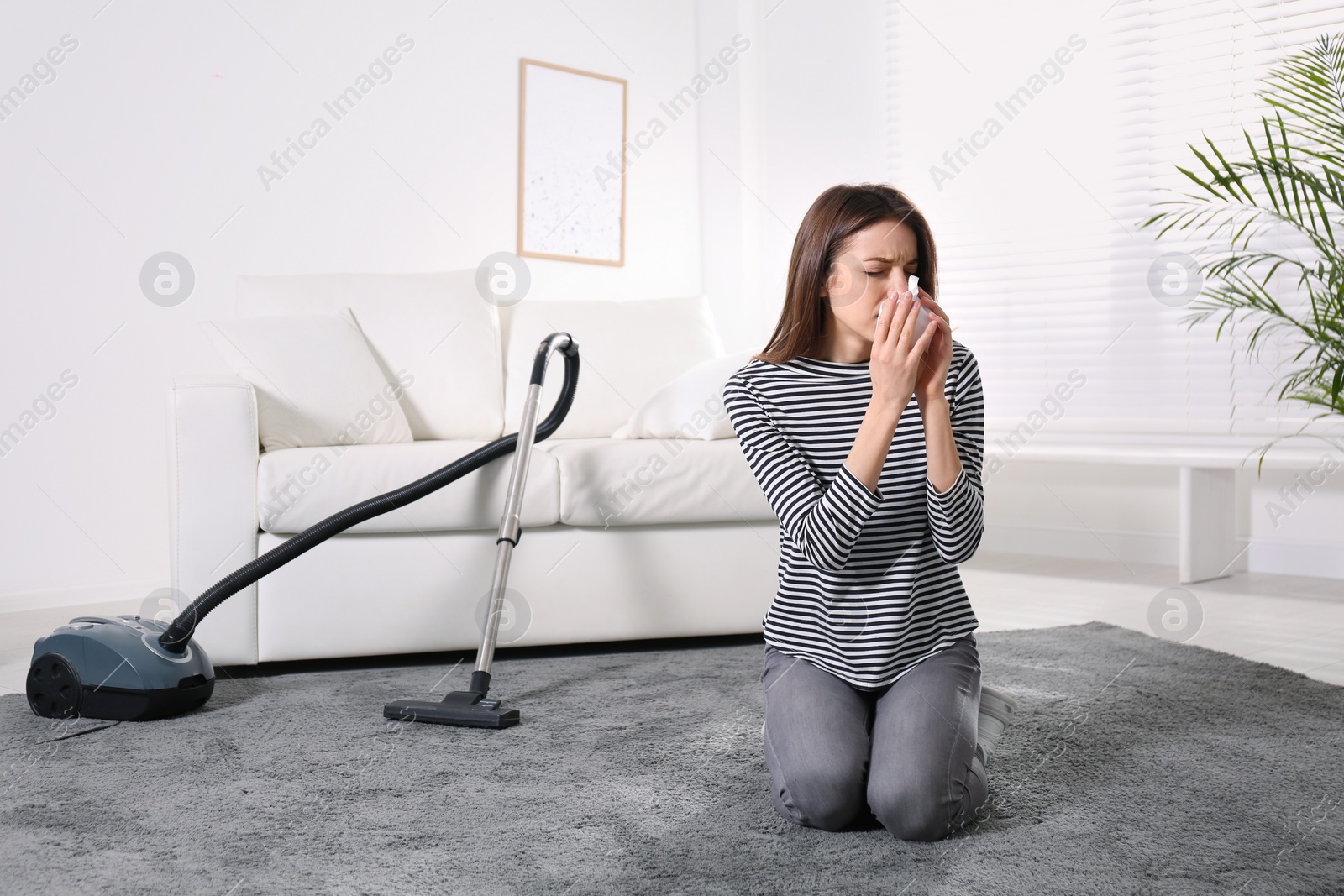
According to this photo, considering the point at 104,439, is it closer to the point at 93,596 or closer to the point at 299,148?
the point at 93,596

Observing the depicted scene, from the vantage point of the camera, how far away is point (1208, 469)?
3.55 metres

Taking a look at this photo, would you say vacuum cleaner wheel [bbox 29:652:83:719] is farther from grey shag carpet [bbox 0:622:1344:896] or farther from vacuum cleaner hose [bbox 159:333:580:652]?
vacuum cleaner hose [bbox 159:333:580:652]

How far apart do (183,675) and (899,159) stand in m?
3.52

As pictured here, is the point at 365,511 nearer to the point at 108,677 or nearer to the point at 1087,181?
the point at 108,677

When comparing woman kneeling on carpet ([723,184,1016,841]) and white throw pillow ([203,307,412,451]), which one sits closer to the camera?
woman kneeling on carpet ([723,184,1016,841])

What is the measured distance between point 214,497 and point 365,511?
321 mm

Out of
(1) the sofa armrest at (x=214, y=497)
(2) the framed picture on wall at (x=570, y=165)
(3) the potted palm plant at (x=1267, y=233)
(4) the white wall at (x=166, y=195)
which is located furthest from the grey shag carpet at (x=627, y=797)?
(2) the framed picture on wall at (x=570, y=165)

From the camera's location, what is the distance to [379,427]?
2.78 meters

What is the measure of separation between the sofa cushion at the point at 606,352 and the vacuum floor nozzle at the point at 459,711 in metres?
1.15

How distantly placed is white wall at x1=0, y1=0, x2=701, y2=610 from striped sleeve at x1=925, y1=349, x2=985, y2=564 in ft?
7.79

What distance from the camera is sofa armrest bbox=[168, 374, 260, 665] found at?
230cm

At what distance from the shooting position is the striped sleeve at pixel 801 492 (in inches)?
55.2

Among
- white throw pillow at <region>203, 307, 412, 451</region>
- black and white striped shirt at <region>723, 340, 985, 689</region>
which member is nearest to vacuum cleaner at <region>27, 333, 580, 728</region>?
white throw pillow at <region>203, 307, 412, 451</region>

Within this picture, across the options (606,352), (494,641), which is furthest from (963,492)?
(606,352)
